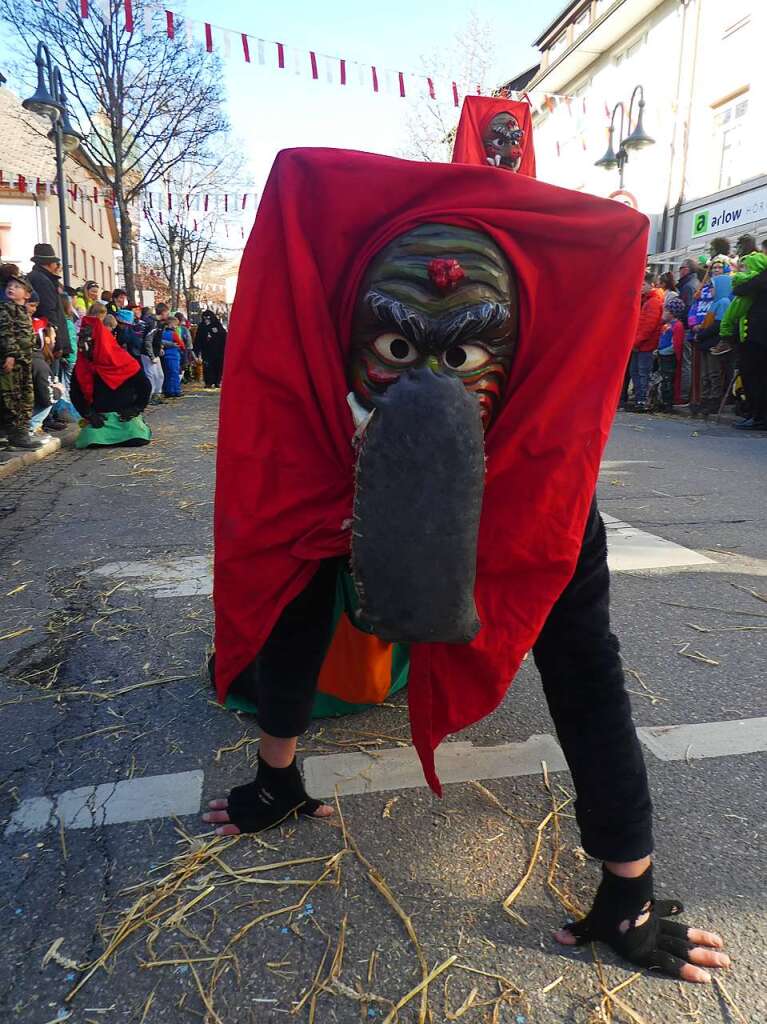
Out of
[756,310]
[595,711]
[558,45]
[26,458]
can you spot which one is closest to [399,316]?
[595,711]

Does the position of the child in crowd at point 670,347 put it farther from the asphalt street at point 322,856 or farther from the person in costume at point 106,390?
the asphalt street at point 322,856

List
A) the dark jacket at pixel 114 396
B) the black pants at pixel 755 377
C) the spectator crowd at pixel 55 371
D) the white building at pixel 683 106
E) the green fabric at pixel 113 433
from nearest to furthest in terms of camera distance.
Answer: the spectator crowd at pixel 55 371
the dark jacket at pixel 114 396
the green fabric at pixel 113 433
the black pants at pixel 755 377
the white building at pixel 683 106

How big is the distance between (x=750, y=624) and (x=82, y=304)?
13.9 m

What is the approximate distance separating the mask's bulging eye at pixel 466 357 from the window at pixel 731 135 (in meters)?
20.1

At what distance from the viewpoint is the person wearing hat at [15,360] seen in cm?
664

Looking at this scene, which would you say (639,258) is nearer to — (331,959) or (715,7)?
(331,959)

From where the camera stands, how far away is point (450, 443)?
119 cm

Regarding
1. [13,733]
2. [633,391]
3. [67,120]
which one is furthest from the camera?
[67,120]

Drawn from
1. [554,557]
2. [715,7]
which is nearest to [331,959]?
[554,557]

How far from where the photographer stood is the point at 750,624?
316cm

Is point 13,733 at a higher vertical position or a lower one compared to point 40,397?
lower

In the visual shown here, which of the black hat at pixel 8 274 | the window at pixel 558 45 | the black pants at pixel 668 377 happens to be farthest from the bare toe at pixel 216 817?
the window at pixel 558 45

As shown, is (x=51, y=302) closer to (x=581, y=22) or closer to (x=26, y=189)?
(x=26, y=189)

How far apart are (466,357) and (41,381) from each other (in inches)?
310
